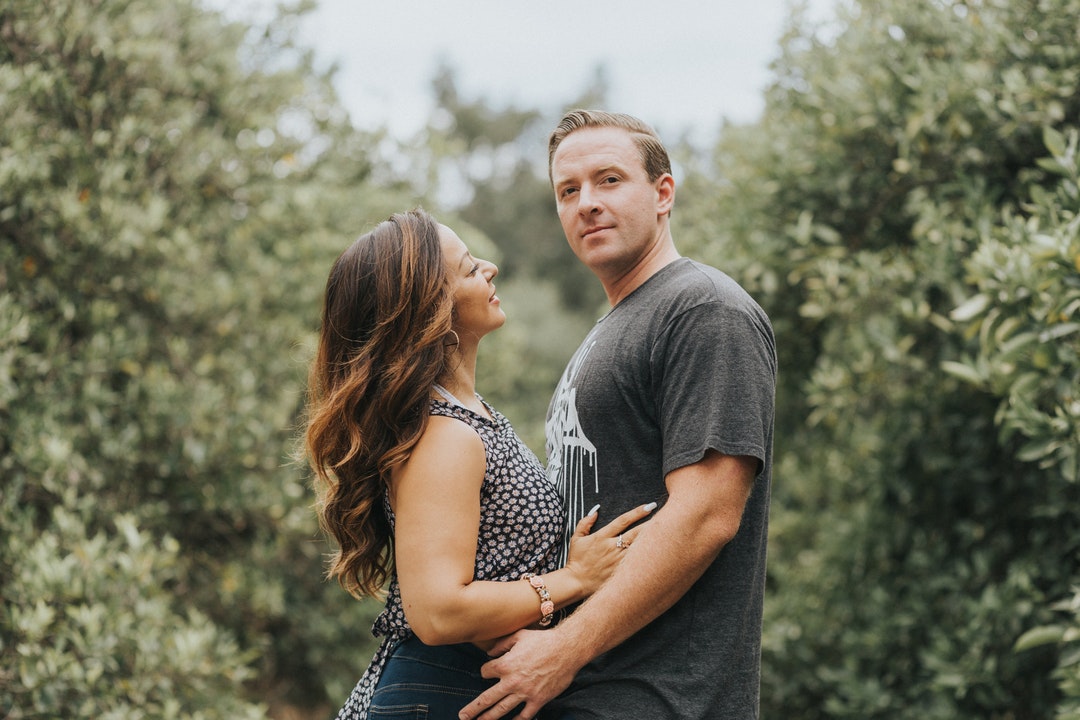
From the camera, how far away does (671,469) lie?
2.13 m

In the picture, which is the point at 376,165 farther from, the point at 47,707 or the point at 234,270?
the point at 47,707

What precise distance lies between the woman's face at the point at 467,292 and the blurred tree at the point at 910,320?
1879 mm

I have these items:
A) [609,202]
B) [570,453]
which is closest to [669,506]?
[570,453]

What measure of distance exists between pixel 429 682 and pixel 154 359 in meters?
3.67

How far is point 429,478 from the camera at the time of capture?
7.06 ft

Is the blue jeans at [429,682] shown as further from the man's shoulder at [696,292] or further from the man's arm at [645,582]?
the man's shoulder at [696,292]

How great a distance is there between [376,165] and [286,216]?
73.0 inches

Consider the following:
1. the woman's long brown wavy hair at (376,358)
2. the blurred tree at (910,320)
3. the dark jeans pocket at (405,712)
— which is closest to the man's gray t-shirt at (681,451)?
the dark jeans pocket at (405,712)

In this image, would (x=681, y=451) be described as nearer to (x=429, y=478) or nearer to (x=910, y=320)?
(x=429, y=478)

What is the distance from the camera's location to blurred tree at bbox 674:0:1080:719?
156 inches

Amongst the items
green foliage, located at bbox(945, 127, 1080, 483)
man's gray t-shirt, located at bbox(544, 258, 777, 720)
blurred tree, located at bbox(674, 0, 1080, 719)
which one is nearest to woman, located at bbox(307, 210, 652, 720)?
man's gray t-shirt, located at bbox(544, 258, 777, 720)

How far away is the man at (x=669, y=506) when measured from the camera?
6.86 feet

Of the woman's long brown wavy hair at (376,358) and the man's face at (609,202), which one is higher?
the man's face at (609,202)

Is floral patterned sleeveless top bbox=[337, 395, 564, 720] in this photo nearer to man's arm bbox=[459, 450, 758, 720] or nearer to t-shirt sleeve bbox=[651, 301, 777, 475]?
man's arm bbox=[459, 450, 758, 720]
